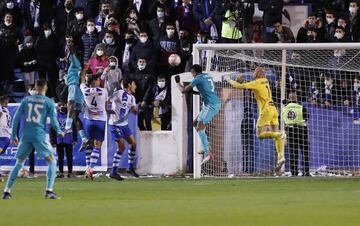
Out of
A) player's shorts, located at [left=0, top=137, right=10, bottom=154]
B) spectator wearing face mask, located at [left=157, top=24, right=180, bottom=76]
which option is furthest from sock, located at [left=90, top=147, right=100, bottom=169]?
spectator wearing face mask, located at [left=157, top=24, right=180, bottom=76]

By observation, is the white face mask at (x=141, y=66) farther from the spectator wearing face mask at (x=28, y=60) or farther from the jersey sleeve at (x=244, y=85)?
the jersey sleeve at (x=244, y=85)

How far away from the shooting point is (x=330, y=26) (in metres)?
28.2

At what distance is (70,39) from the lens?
96.4 feet

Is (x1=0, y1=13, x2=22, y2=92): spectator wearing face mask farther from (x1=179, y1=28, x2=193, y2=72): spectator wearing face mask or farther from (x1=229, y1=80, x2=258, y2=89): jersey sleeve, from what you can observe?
(x1=229, y1=80, x2=258, y2=89): jersey sleeve

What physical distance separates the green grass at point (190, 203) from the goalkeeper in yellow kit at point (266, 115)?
110 cm

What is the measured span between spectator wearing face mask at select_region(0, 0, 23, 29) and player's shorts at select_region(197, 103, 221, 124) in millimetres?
7813

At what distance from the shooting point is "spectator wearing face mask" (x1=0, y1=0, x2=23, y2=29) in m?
31.3

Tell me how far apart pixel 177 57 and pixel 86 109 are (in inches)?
157

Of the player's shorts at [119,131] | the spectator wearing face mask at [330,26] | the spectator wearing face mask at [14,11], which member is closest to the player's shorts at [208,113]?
the player's shorts at [119,131]

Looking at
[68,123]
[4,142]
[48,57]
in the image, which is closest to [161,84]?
Answer: [68,123]

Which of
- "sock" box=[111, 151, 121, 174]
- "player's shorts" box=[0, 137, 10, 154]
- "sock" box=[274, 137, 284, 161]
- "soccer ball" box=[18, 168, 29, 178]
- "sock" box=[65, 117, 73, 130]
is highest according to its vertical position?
"sock" box=[65, 117, 73, 130]

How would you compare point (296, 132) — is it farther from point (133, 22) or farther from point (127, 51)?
point (133, 22)

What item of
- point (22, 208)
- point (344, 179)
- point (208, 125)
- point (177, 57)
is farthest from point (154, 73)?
point (22, 208)

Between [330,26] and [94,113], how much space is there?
22.4ft
